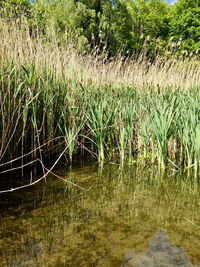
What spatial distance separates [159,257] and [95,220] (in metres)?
0.45

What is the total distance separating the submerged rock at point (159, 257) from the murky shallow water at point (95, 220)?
26 millimetres

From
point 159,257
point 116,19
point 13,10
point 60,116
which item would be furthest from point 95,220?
point 116,19

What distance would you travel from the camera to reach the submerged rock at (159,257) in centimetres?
94

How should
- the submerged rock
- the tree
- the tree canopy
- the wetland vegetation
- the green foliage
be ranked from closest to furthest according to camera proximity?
the submerged rock
the wetland vegetation
the green foliage
the tree canopy
the tree

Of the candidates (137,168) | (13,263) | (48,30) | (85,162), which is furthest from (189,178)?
(48,30)

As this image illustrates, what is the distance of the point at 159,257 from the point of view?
988mm

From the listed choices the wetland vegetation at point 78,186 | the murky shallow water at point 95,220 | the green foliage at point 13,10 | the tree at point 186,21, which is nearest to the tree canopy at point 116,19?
the tree at point 186,21

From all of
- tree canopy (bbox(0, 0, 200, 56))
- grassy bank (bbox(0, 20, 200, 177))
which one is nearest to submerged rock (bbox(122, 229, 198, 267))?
grassy bank (bbox(0, 20, 200, 177))

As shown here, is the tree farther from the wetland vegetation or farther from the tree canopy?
the wetland vegetation

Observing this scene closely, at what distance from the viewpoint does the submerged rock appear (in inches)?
37.2

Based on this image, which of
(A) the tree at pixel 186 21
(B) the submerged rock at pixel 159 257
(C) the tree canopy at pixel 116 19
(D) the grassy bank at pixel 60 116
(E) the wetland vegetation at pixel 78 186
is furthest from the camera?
(A) the tree at pixel 186 21

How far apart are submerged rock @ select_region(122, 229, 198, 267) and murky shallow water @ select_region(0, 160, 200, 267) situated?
0.03m

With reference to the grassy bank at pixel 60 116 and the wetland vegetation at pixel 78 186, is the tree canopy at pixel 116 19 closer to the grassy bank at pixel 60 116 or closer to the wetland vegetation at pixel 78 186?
the grassy bank at pixel 60 116

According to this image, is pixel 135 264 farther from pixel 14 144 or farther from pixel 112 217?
pixel 14 144
